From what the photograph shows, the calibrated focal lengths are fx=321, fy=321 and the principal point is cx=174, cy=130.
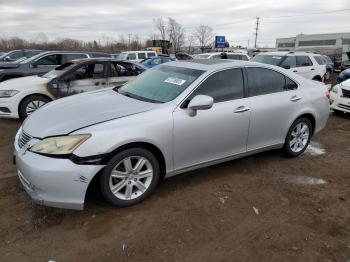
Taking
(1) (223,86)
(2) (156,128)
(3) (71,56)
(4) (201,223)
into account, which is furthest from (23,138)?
(3) (71,56)

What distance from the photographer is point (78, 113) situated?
12.0 ft

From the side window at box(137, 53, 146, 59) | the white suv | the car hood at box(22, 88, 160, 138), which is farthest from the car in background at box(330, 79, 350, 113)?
the side window at box(137, 53, 146, 59)

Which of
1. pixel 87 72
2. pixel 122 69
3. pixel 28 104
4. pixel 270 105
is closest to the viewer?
pixel 270 105

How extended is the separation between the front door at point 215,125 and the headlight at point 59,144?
3.57 feet

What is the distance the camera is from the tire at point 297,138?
5.06 m

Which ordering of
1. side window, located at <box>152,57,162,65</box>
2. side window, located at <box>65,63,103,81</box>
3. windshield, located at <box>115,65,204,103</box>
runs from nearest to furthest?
windshield, located at <box>115,65,204,103</box> → side window, located at <box>65,63,103,81</box> → side window, located at <box>152,57,162,65</box>

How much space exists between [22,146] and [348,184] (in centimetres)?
421

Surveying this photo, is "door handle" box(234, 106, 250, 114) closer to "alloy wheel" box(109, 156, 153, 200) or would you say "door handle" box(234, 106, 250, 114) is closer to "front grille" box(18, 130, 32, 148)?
"alloy wheel" box(109, 156, 153, 200)

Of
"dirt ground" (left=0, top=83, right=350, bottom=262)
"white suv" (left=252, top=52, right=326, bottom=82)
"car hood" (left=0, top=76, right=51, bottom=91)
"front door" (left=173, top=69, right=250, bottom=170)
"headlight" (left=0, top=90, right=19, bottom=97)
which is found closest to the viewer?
"dirt ground" (left=0, top=83, right=350, bottom=262)

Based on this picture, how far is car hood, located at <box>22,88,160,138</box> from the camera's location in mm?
3357

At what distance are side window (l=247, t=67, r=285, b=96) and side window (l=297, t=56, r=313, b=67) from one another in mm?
8274

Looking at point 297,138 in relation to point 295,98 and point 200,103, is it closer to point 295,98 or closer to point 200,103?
point 295,98

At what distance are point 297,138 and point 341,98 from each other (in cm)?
440

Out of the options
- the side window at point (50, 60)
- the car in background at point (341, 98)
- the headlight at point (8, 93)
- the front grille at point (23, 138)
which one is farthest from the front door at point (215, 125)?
the side window at point (50, 60)
